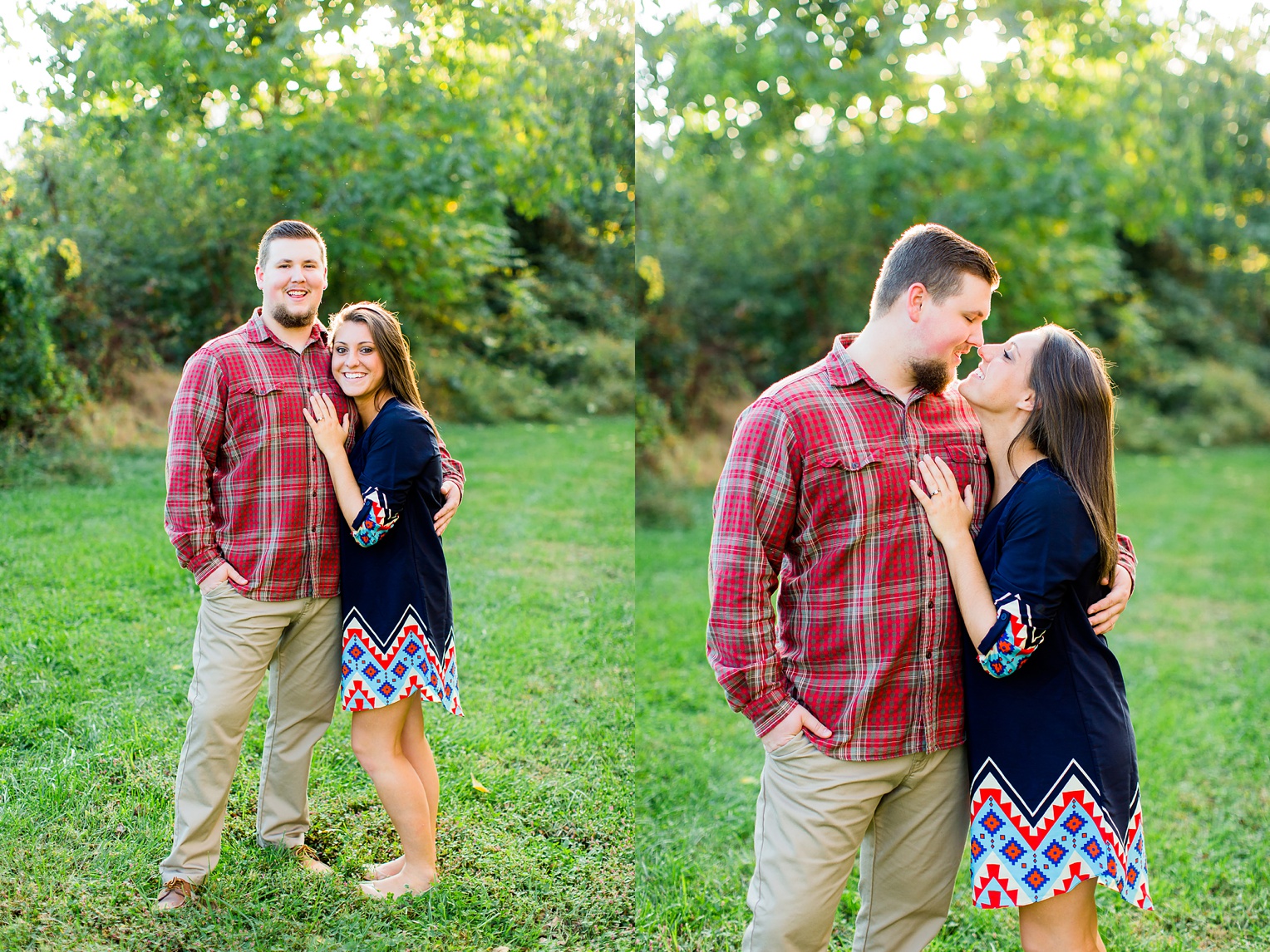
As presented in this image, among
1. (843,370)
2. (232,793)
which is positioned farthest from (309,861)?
(843,370)

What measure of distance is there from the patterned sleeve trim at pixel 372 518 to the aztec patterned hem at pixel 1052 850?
1.55 metres

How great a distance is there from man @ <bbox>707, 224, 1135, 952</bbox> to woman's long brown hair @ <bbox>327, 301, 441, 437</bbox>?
103 cm

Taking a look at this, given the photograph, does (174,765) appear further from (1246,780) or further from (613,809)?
(1246,780)

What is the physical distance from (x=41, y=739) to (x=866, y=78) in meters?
9.13

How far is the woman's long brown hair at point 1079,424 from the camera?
215 centimetres

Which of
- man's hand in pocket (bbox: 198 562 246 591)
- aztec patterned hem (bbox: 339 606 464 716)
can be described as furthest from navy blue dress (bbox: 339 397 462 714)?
man's hand in pocket (bbox: 198 562 246 591)

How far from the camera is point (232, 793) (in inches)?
115

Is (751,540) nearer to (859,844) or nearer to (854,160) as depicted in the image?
(859,844)

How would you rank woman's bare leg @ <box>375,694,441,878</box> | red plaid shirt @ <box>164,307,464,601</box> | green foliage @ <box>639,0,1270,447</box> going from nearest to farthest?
1. red plaid shirt @ <box>164,307,464,601</box>
2. woman's bare leg @ <box>375,694,441,878</box>
3. green foliage @ <box>639,0,1270,447</box>

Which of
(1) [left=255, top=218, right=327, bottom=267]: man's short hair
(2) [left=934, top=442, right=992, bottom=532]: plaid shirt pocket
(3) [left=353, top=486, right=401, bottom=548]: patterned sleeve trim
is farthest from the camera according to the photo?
(1) [left=255, top=218, right=327, bottom=267]: man's short hair

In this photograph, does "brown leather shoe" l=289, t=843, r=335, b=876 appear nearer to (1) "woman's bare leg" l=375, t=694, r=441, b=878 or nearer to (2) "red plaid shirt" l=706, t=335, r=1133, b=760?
(1) "woman's bare leg" l=375, t=694, r=441, b=878

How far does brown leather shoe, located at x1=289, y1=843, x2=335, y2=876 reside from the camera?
2939 millimetres

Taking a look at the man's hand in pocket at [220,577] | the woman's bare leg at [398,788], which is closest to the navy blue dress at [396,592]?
the woman's bare leg at [398,788]

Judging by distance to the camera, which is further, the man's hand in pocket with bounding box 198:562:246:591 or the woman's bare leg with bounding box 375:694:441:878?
the woman's bare leg with bounding box 375:694:441:878
